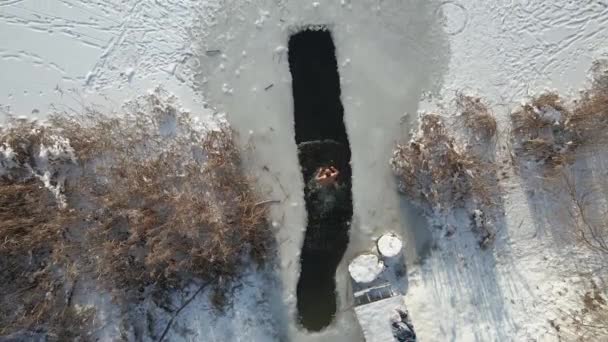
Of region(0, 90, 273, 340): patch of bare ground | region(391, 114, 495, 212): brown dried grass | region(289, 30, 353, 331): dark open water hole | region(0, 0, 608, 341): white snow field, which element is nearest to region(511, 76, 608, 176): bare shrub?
region(0, 0, 608, 341): white snow field

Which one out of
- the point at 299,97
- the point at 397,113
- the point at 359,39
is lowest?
the point at 397,113

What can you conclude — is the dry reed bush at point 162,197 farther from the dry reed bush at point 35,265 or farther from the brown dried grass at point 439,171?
the brown dried grass at point 439,171

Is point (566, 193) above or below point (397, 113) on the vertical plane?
below

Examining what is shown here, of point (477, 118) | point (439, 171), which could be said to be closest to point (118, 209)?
point (439, 171)

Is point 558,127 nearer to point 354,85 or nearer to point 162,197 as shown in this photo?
point 354,85

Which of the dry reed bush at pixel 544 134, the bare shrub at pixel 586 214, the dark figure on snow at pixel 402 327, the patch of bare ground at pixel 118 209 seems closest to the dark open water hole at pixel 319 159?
the patch of bare ground at pixel 118 209

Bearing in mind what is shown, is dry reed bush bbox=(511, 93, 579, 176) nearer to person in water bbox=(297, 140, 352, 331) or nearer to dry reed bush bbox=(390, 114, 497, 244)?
dry reed bush bbox=(390, 114, 497, 244)

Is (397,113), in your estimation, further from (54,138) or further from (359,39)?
(54,138)

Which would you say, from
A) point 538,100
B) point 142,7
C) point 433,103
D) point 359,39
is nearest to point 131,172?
point 142,7
